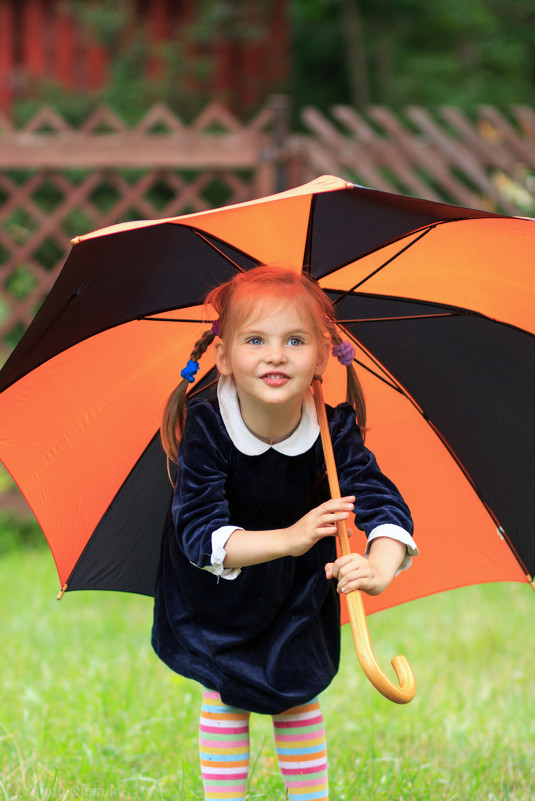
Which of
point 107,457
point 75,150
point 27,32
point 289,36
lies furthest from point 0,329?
point 289,36

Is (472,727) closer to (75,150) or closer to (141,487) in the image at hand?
(141,487)

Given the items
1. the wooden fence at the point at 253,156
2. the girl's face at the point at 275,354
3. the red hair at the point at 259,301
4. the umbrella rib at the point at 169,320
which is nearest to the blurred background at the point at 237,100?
the wooden fence at the point at 253,156

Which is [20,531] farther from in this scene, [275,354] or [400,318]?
[275,354]

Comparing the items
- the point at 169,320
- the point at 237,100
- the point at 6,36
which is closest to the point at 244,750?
the point at 169,320

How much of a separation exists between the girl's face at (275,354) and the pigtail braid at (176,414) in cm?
16

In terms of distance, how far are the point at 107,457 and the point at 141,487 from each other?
0.35 ft

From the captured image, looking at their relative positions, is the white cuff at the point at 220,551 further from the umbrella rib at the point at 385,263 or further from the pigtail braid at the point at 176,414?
the umbrella rib at the point at 385,263

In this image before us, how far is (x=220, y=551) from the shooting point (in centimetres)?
170

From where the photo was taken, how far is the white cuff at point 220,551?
67.1 inches

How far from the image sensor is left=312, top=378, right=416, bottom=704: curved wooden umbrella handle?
1.53m

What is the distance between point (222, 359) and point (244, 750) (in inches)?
33.1

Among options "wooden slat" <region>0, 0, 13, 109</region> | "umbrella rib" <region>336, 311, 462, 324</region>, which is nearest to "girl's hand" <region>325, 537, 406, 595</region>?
"umbrella rib" <region>336, 311, 462, 324</region>

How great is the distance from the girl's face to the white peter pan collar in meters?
0.09

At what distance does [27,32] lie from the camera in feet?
36.4
